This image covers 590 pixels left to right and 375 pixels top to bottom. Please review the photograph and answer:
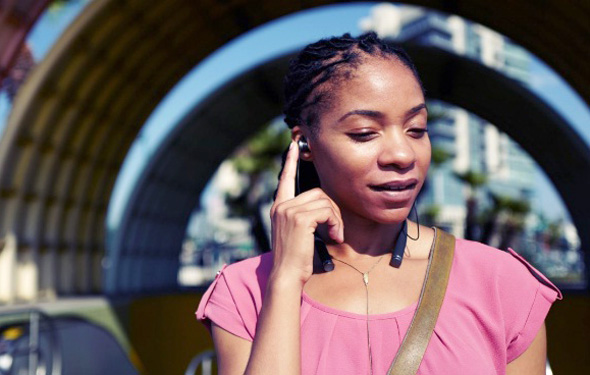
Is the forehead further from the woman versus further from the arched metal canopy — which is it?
the arched metal canopy

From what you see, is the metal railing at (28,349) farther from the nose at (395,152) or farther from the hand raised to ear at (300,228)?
the nose at (395,152)

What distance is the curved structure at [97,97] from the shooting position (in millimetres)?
10125

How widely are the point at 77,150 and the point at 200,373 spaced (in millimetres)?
4177

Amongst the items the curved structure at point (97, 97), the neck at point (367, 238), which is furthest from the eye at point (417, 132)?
the curved structure at point (97, 97)

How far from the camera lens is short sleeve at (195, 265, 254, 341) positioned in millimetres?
2021

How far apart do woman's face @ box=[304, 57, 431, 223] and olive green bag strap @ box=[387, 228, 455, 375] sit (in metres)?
0.17

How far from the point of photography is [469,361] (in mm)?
1867

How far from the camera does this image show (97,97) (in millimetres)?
11438

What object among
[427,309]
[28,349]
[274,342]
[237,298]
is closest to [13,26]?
[28,349]

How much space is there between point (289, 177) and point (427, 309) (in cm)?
60

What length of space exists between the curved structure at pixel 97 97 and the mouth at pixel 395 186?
8554mm

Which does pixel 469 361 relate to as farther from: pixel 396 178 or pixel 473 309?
pixel 396 178

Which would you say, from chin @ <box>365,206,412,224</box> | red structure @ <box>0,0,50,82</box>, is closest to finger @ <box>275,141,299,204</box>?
chin @ <box>365,206,412,224</box>

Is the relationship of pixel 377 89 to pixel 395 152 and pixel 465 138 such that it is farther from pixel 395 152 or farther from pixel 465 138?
pixel 465 138
